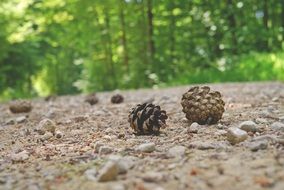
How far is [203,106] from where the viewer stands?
3320 mm

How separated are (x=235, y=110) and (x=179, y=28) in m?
9.96

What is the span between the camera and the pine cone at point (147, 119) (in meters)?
3.09

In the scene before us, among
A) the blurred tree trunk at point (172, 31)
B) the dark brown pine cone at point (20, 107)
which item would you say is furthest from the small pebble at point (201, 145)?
the blurred tree trunk at point (172, 31)

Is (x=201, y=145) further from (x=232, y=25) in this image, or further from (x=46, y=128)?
(x=232, y=25)

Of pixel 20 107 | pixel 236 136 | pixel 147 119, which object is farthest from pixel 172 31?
pixel 236 136

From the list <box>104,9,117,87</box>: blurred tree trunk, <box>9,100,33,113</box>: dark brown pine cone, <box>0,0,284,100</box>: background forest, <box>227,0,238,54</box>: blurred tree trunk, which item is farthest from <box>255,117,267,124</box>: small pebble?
<box>104,9,117,87</box>: blurred tree trunk

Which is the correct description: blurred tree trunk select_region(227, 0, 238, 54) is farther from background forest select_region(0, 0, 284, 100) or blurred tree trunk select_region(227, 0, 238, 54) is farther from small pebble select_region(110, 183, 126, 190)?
small pebble select_region(110, 183, 126, 190)

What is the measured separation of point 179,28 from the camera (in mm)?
13859

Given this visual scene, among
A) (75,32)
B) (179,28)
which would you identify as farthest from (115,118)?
(75,32)

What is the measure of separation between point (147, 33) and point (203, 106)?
10.8m

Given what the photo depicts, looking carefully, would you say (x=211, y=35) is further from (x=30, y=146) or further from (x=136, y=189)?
(x=136, y=189)

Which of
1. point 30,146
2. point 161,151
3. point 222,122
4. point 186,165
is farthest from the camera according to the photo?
point 222,122

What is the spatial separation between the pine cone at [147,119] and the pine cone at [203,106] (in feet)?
0.89

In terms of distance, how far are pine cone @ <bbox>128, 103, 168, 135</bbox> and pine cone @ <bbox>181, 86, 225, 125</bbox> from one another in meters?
0.27
